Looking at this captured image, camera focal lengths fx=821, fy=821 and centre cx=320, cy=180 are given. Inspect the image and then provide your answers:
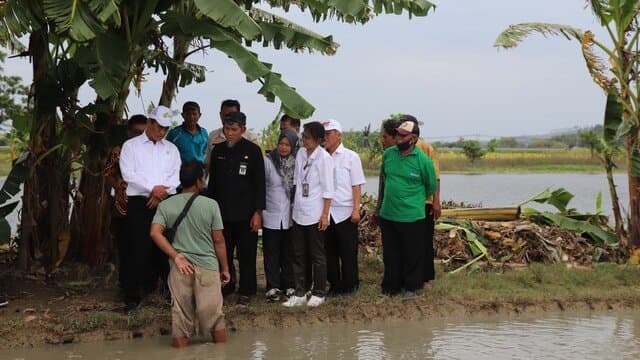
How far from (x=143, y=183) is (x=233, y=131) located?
0.88 metres

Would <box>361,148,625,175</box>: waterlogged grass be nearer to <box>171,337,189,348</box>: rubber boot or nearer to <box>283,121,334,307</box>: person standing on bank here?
<box>283,121,334,307</box>: person standing on bank

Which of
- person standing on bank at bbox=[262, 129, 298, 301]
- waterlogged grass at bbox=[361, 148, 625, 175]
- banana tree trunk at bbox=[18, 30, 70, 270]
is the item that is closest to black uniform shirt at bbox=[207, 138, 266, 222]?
person standing on bank at bbox=[262, 129, 298, 301]

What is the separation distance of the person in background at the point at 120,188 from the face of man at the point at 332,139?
1636 mm

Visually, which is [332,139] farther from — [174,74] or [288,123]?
[174,74]

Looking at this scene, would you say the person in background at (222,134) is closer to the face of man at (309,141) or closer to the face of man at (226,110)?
the face of man at (226,110)

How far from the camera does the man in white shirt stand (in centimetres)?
679

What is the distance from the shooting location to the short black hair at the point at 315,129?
7.21m

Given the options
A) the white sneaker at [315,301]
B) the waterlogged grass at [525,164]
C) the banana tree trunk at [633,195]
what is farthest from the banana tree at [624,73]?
the waterlogged grass at [525,164]

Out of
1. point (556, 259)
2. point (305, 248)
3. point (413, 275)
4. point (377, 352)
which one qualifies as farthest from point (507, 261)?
point (377, 352)

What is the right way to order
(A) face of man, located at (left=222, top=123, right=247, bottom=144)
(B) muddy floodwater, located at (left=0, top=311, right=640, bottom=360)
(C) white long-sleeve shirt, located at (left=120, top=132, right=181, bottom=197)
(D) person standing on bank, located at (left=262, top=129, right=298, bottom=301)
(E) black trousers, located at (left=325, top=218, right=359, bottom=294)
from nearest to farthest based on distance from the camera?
(B) muddy floodwater, located at (left=0, top=311, right=640, bottom=360)
(C) white long-sleeve shirt, located at (left=120, top=132, right=181, bottom=197)
(A) face of man, located at (left=222, top=123, right=247, bottom=144)
(D) person standing on bank, located at (left=262, top=129, right=298, bottom=301)
(E) black trousers, located at (left=325, top=218, right=359, bottom=294)

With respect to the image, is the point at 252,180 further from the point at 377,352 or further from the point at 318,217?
the point at 377,352

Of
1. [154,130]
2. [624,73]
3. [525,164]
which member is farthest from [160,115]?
[525,164]

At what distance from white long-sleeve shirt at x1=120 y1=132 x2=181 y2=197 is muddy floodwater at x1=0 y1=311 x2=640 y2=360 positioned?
1.26 m

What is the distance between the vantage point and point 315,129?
23.7 ft
